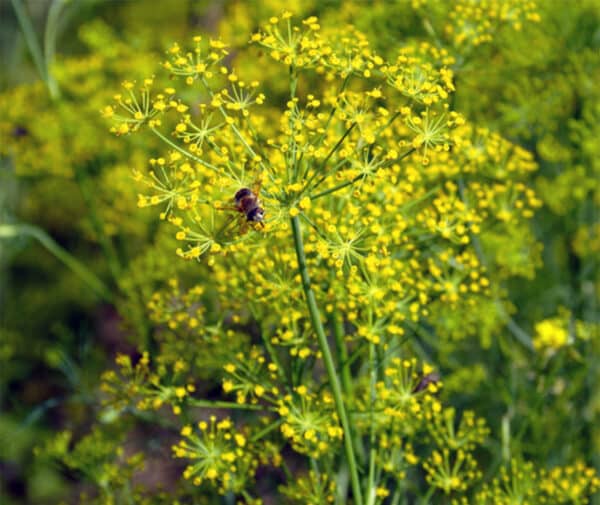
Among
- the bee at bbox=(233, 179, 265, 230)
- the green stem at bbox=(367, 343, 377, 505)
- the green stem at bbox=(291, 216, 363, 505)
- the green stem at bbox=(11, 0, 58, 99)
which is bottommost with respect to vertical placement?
the green stem at bbox=(367, 343, 377, 505)

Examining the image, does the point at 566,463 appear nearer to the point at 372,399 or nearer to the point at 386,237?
the point at 372,399

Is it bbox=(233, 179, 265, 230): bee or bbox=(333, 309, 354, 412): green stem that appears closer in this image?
bbox=(233, 179, 265, 230): bee

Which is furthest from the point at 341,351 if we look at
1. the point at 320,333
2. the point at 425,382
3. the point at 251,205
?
the point at 251,205

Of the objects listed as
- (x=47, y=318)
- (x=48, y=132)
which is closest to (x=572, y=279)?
(x=48, y=132)

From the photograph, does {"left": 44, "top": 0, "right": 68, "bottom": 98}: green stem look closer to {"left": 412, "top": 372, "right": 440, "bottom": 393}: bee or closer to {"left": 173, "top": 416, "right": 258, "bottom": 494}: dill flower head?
{"left": 173, "top": 416, "right": 258, "bottom": 494}: dill flower head

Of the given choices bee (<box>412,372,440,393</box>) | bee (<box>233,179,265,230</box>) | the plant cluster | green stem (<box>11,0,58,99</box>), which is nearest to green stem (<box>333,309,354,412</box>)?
the plant cluster

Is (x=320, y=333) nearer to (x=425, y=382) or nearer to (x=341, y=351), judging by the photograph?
(x=341, y=351)

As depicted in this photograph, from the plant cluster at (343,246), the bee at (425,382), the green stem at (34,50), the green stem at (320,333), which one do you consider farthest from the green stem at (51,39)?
the bee at (425,382)

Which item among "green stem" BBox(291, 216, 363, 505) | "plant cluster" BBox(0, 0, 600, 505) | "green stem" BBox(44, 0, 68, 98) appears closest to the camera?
"green stem" BBox(291, 216, 363, 505)

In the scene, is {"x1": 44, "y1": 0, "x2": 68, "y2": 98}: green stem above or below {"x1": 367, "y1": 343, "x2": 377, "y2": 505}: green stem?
above

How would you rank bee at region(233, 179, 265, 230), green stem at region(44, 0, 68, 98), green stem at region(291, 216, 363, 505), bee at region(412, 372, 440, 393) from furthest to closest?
green stem at region(44, 0, 68, 98)
bee at region(412, 372, 440, 393)
green stem at region(291, 216, 363, 505)
bee at region(233, 179, 265, 230)

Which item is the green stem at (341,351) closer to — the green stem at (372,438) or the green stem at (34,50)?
the green stem at (372,438)
